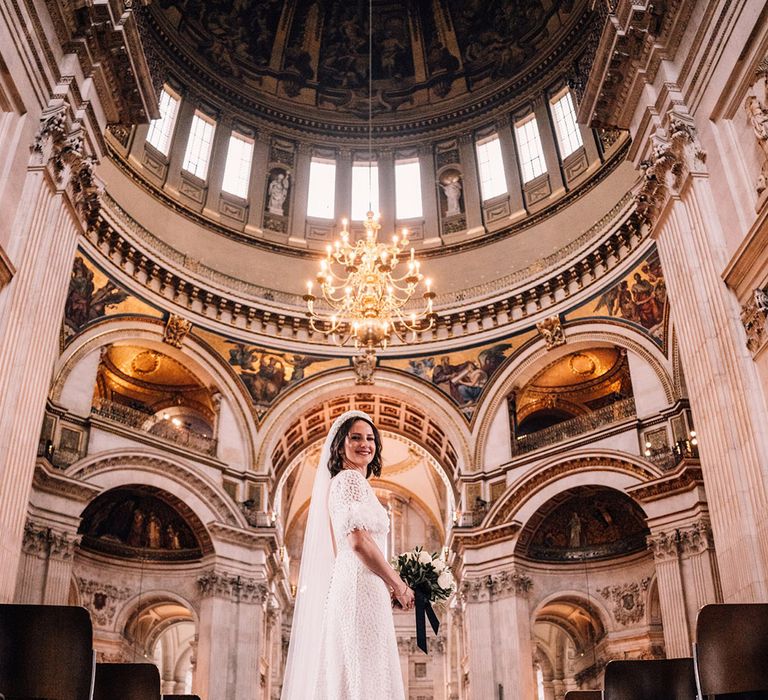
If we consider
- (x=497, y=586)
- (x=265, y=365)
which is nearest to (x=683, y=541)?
(x=497, y=586)

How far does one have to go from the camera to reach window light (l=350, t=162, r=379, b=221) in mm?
22781

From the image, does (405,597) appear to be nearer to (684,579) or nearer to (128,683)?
(128,683)

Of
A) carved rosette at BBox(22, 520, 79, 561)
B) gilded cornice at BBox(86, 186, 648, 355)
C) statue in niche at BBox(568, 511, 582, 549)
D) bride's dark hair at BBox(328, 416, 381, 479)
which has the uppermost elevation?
gilded cornice at BBox(86, 186, 648, 355)

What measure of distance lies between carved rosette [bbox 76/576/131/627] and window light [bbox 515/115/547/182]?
14578 mm

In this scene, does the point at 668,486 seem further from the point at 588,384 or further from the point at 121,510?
the point at 121,510

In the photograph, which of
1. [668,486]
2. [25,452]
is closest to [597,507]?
[668,486]

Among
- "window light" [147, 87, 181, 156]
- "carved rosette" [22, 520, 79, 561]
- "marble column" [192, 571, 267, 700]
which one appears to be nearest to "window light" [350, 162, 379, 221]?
"window light" [147, 87, 181, 156]

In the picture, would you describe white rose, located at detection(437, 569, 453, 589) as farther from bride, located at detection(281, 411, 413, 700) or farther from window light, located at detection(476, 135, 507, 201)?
window light, located at detection(476, 135, 507, 201)

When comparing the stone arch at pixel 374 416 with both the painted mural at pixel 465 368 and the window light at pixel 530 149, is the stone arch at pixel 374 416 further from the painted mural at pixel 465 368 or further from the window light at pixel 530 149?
the window light at pixel 530 149

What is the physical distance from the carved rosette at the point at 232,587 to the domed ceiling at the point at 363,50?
526 inches

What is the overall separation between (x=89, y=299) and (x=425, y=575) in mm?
13449

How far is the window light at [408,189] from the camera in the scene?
22.8 m

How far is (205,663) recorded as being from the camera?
54.7ft

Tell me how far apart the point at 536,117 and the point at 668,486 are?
1107 centimetres
